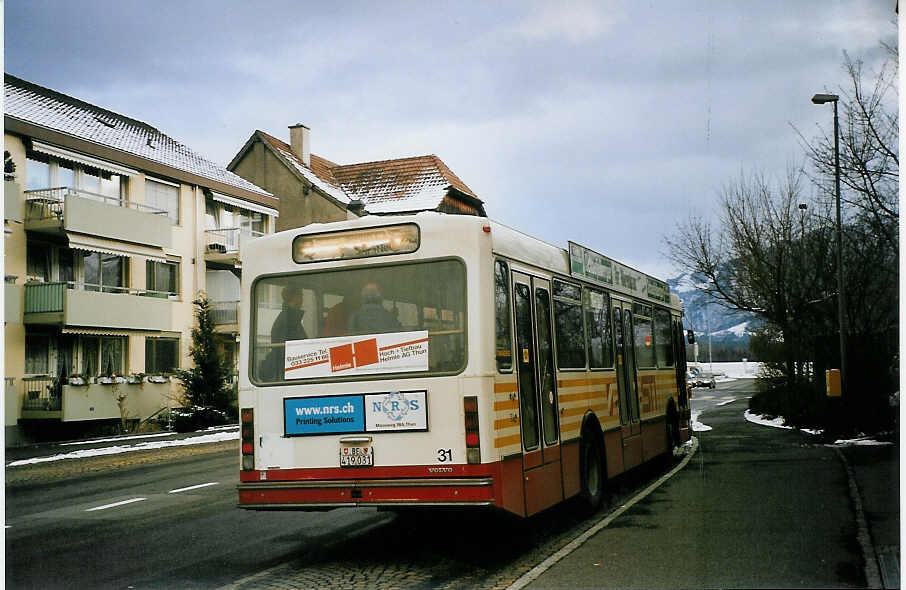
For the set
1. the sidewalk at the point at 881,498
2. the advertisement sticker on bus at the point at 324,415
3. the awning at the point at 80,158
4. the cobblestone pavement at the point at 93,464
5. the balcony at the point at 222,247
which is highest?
the awning at the point at 80,158

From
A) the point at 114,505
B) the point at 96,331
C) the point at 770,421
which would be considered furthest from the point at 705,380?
the point at 114,505

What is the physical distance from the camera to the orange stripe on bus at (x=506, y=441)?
793 cm

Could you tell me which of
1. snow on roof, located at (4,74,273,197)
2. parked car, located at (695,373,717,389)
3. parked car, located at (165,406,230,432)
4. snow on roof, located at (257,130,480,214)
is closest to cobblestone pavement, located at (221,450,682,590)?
snow on roof, located at (257,130,480,214)

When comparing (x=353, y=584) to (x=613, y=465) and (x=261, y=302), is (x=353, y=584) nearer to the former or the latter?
(x=261, y=302)

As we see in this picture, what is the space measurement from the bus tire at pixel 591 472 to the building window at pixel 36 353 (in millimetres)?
23785

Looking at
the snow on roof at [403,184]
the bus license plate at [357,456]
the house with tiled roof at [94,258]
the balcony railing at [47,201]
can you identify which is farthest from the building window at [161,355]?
the bus license plate at [357,456]

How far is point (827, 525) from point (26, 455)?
65.4 feet

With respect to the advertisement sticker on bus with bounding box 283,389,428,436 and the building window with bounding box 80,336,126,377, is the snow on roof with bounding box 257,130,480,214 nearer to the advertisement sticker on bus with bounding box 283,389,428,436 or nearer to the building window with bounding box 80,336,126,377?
the advertisement sticker on bus with bounding box 283,389,428,436

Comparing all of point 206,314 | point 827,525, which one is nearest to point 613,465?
point 827,525

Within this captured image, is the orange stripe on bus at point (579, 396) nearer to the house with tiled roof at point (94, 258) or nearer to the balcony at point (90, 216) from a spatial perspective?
the house with tiled roof at point (94, 258)

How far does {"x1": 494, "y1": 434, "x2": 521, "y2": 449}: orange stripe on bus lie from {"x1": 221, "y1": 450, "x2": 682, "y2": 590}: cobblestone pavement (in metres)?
0.98

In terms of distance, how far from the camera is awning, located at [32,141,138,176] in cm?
2991

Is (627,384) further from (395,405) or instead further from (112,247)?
(112,247)

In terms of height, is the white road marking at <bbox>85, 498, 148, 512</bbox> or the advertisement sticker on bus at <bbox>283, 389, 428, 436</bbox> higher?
the advertisement sticker on bus at <bbox>283, 389, 428, 436</bbox>
